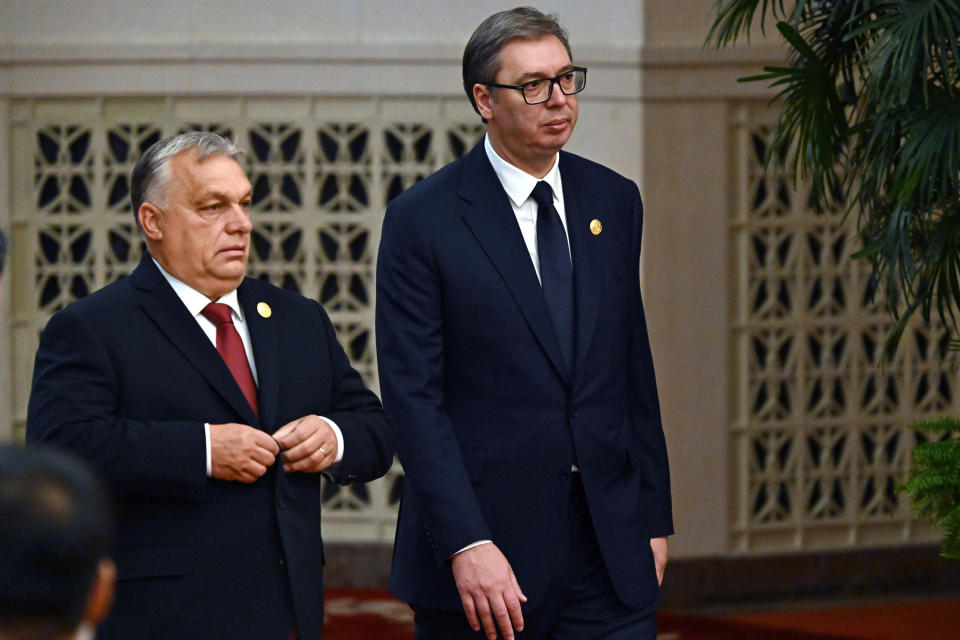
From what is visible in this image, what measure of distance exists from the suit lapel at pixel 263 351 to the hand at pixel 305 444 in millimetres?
51

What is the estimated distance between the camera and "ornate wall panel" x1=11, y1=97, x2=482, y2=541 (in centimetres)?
656

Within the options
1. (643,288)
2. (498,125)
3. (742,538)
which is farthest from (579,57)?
(498,125)

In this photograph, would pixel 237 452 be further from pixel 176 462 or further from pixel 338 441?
pixel 338 441

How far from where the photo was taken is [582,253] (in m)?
2.98

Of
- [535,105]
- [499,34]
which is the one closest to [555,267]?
[535,105]

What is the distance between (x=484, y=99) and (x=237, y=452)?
35.5 inches

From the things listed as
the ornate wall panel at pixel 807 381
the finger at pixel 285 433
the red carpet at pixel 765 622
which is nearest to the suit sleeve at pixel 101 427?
the finger at pixel 285 433

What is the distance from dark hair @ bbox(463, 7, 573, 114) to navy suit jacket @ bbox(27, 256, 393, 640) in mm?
675

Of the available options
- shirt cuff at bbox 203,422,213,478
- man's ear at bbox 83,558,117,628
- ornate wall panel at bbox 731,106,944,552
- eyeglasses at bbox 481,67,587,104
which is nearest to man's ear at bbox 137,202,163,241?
shirt cuff at bbox 203,422,213,478

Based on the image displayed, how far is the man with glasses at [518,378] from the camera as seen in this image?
2871mm

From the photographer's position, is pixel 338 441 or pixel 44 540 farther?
pixel 338 441

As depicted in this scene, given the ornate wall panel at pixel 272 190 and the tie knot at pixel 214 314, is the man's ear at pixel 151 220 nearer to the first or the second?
the tie knot at pixel 214 314

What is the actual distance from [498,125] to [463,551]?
87cm

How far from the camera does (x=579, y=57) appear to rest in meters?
6.42
